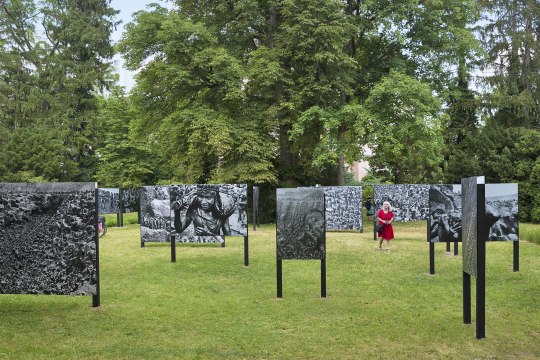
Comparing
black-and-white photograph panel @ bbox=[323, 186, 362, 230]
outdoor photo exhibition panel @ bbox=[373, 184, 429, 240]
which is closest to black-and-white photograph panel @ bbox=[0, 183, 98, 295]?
outdoor photo exhibition panel @ bbox=[373, 184, 429, 240]

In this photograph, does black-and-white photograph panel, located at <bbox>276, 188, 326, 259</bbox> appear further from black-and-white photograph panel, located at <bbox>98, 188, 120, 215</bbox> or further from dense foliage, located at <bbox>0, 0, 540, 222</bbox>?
black-and-white photograph panel, located at <bbox>98, 188, 120, 215</bbox>

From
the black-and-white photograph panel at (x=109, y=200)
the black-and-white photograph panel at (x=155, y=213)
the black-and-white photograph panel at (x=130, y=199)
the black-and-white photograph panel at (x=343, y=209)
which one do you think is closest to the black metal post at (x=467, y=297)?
the black-and-white photograph panel at (x=155, y=213)

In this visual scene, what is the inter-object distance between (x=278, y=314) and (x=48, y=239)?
4638 millimetres

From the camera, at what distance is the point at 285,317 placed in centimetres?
1004

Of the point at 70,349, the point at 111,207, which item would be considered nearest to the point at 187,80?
the point at 111,207

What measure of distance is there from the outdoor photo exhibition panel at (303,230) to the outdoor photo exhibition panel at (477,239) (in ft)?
10.9

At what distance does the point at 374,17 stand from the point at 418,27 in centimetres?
309

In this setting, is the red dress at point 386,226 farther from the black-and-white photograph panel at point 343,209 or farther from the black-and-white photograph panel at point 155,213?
the black-and-white photograph panel at point 343,209

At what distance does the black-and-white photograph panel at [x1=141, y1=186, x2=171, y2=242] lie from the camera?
1927 cm

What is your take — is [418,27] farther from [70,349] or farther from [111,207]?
[70,349]

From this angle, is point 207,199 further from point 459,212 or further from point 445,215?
point 459,212

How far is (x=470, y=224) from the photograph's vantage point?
8.73 meters

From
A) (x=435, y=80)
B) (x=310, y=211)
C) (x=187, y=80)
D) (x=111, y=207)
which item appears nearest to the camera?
(x=310, y=211)

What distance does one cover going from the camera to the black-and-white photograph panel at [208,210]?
16.8 metres
